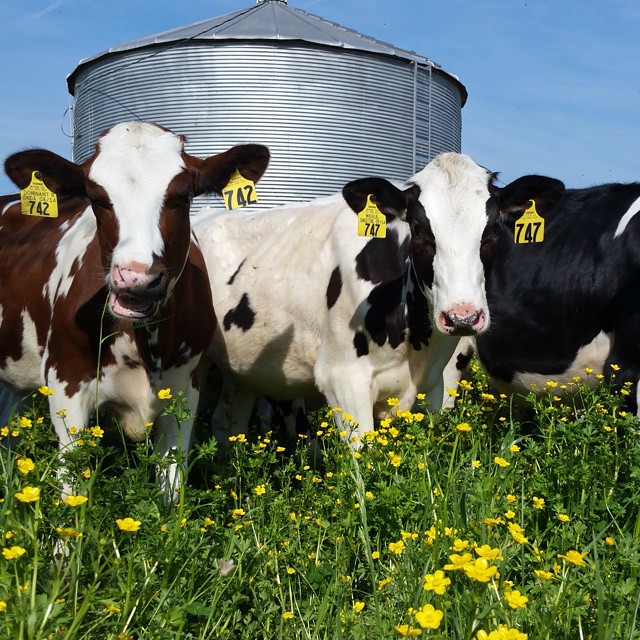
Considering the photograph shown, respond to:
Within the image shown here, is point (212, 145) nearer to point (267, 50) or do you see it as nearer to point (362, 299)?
point (267, 50)

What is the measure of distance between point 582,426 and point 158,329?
216 centimetres

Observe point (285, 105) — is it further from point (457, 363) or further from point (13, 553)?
point (13, 553)

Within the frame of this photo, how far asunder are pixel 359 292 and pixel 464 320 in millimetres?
1170

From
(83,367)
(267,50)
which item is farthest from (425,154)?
(83,367)

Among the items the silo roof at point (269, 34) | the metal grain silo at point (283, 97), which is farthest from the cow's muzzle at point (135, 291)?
the silo roof at point (269, 34)

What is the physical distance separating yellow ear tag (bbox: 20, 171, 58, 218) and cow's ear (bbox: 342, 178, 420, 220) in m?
1.65

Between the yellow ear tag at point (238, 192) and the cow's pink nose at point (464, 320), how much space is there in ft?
4.26

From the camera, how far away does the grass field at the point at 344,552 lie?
2.28m

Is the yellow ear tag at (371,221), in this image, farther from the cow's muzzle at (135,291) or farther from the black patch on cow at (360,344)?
the cow's muzzle at (135,291)

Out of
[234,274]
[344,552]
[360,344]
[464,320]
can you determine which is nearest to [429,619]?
[344,552]

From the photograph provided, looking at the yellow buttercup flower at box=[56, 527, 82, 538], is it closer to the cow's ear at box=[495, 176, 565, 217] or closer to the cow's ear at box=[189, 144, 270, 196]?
the cow's ear at box=[189, 144, 270, 196]

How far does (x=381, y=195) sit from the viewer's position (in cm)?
494

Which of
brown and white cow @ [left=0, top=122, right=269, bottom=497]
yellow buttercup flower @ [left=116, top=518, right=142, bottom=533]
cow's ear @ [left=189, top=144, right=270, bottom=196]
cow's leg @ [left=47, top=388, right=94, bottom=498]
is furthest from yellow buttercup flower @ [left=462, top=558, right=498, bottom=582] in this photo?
cow's ear @ [left=189, top=144, right=270, bottom=196]

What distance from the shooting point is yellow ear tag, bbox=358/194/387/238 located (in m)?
4.96
